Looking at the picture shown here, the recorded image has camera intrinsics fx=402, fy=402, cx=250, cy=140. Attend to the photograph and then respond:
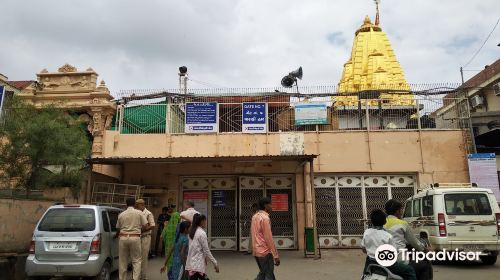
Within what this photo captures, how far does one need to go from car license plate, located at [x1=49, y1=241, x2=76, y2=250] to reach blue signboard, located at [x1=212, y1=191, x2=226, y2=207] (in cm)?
732

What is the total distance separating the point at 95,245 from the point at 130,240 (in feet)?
2.13

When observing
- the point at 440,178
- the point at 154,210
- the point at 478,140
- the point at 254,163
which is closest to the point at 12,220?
the point at 154,210

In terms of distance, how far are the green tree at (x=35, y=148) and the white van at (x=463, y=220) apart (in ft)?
32.0

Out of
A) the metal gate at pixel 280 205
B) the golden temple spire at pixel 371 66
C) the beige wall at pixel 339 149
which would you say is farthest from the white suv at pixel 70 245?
the golden temple spire at pixel 371 66

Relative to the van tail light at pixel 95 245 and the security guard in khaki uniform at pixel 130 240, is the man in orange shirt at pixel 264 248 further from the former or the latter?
the van tail light at pixel 95 245

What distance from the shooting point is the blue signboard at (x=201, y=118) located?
1462cm

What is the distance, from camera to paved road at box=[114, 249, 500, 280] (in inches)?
356

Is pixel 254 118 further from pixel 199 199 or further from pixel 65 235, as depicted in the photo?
pixel 65 235

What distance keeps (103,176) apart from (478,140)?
13.8 metres

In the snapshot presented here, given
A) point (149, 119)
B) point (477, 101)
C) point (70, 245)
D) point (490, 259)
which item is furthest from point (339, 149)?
point (477, 101)

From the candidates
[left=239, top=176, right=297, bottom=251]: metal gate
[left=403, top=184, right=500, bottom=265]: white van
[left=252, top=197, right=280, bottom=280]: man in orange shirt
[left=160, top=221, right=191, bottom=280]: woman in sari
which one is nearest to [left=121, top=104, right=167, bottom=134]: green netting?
[left=239, top=176, right=297, bottom=251]: metal gate

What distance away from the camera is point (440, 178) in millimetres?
13984

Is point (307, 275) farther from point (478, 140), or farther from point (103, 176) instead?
point (478, 140)

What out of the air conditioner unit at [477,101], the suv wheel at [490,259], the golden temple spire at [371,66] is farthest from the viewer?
the golden temple spire at [371,66]
